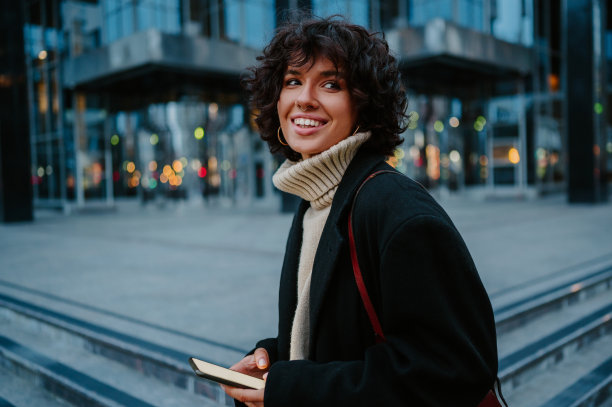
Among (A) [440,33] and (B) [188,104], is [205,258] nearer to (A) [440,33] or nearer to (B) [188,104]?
(A) [440,33]

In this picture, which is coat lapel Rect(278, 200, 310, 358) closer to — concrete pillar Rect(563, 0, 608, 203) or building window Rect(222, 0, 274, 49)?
concrete pillar Rect(563, 0, 608, 203)

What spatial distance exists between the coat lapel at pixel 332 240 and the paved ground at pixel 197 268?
216 cm

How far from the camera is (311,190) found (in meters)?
1.42

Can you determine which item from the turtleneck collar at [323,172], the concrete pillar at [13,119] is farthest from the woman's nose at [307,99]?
the concrete pillar at [13,119]

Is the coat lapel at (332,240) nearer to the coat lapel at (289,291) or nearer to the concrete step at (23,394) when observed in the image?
the coat lapel at (289,291)

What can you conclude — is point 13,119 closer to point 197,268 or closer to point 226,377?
point 197,268

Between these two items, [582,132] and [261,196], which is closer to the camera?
[582,132]

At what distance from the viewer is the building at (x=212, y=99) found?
64.7 ft

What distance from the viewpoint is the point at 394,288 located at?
106 centimetres

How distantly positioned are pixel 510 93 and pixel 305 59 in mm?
22740

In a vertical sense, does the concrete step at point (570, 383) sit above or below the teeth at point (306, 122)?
below

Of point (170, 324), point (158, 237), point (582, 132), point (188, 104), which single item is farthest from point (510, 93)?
point (170, 324)

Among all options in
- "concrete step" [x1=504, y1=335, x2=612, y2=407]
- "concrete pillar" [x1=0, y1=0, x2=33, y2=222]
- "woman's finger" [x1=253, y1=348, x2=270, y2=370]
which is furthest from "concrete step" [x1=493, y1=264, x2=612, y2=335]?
"concrete pillar" [x1=0, y1=0, x2=33, y2=222]

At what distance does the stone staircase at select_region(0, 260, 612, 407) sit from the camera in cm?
312
